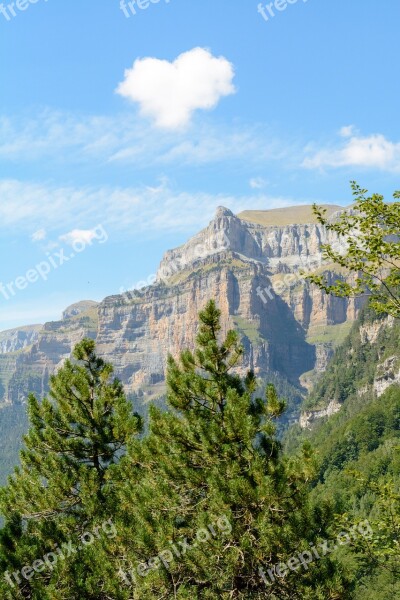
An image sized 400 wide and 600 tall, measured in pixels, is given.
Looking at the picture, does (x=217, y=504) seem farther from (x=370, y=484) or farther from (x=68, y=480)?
(x=68, y=480)

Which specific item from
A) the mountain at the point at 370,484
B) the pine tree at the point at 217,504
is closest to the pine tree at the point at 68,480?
the pine tree at the point at 217,504

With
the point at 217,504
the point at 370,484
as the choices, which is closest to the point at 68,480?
the point at 217,504

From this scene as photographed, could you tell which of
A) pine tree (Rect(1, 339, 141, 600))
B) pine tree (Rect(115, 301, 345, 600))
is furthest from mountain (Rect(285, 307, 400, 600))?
pine tree (Rect(1, 339, 141, 600))

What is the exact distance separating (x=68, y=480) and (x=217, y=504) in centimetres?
602

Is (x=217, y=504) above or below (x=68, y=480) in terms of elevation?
below

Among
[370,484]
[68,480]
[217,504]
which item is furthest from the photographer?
[68,480]

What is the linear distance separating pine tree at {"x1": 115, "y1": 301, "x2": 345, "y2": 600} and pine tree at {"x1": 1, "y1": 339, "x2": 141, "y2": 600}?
1470mm

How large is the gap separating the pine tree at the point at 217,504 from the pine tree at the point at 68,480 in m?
1.47

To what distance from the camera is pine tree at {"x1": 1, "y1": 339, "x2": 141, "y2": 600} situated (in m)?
16.3

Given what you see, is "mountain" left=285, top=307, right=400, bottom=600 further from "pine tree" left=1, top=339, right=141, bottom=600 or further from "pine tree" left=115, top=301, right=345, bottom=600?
"pine tree" left=1, top=339, right=141, bottom=600

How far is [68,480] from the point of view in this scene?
18.2 meters

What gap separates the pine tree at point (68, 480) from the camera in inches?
642

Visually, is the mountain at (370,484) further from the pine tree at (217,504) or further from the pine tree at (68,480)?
the pine tree at (68,480)

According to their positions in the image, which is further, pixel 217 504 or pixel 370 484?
pixel 217 504
